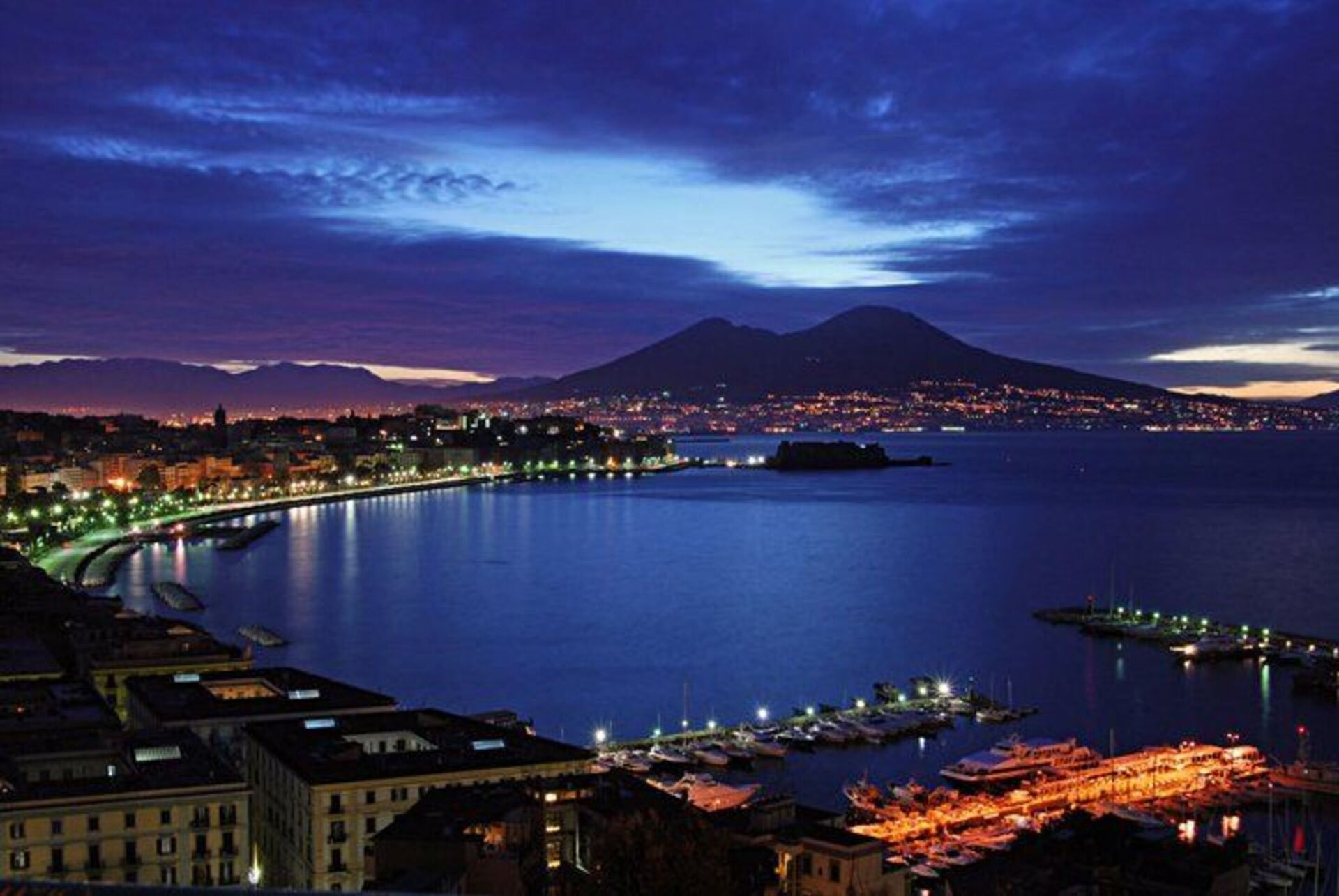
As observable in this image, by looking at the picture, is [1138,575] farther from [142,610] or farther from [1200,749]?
[142,610]

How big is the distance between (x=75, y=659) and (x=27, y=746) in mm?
4551

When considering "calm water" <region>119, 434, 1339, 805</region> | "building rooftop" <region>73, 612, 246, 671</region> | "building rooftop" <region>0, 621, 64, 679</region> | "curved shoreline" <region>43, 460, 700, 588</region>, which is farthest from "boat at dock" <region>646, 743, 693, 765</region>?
"curved shoreline" <region>43, 460, 700, 588</region>

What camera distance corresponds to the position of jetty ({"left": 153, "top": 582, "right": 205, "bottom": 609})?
18281 millimetres

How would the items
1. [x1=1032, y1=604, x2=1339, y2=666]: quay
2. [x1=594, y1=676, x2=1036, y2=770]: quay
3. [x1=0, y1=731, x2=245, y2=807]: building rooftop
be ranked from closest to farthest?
[x1=0, y1=731, x2=245, y2=807]: building rooftop → [x1=594, y1=676, x2=1036, y2=770]: quay → [x1=1032, y1=604, x2=1339, y2=666]: quay

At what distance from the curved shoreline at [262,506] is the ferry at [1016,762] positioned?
14824 millimetres

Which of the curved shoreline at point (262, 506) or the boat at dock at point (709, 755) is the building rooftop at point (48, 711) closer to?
the boat at dock at point (709, 755)

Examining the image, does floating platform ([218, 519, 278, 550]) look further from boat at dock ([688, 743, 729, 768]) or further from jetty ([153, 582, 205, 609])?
boat at dock ([688, 743, 729, 768])

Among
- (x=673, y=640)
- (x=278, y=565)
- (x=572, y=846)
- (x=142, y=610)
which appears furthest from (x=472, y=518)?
(x=572, y=846)

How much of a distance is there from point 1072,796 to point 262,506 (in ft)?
109

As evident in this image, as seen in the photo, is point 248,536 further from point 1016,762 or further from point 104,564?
point 1016,762

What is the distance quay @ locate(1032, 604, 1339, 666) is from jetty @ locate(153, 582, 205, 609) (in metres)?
11.1

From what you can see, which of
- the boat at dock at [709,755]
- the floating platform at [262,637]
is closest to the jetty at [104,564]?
the floating platform at [262,637]

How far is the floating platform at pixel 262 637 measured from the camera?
50.6ft

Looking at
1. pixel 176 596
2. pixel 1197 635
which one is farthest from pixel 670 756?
pixel 176 596
